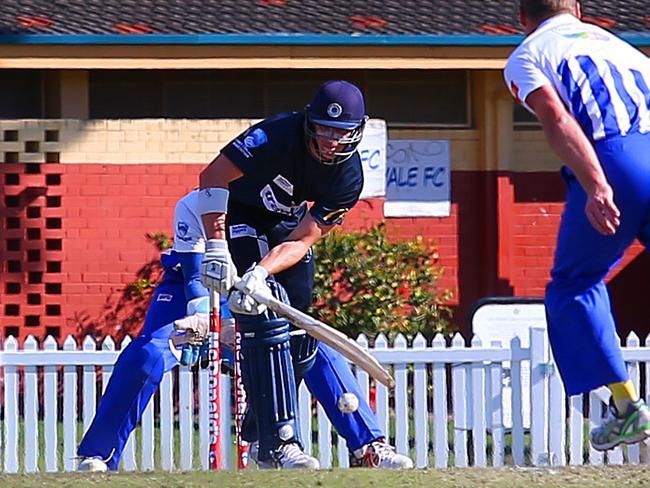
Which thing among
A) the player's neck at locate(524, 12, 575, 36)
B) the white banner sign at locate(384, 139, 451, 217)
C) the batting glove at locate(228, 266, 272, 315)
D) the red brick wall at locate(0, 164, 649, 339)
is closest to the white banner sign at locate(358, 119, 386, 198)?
the red brick wall at locate(0, 164, 649, 339)

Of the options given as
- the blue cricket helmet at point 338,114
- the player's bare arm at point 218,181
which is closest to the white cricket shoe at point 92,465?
the player's bare arm at point 218,181

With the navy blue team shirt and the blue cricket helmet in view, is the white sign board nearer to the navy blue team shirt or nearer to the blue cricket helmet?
the navy blue team shirt

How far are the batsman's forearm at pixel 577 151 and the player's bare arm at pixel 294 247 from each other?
6.65 ft

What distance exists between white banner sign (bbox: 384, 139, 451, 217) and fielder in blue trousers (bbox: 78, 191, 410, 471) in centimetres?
481

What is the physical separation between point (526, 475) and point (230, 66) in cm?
645

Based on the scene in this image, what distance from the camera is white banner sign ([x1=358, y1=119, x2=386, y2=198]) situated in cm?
1223

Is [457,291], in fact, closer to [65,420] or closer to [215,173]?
[65,420]

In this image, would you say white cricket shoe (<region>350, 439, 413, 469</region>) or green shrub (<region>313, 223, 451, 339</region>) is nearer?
white cricket shoe (<region>350, 439, 413, 469</region>)

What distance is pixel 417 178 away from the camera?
12789mm

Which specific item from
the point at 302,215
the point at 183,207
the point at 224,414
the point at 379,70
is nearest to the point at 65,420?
the point at 224,414

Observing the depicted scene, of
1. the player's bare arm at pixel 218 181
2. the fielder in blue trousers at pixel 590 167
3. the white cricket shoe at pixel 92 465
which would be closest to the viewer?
the fielder in blue trousers at pixel 590 167

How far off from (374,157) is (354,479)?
6444mm

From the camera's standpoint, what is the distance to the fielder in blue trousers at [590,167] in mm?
5332

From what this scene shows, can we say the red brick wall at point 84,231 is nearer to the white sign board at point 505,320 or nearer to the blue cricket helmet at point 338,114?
the white sign board at point 505,320
